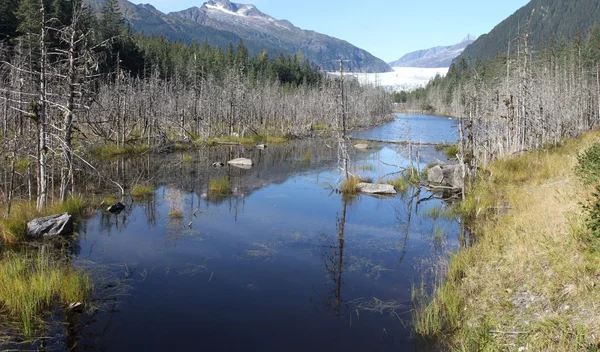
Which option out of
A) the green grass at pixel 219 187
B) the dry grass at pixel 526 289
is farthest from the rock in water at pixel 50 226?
the dry grass at pixel 526 289

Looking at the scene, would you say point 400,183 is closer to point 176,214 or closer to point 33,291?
point 176,214

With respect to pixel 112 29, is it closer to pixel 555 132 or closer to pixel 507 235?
pixel 555 132

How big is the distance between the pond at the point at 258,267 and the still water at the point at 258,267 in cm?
4

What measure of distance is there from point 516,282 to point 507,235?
9.71 ft

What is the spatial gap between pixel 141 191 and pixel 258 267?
445 inches

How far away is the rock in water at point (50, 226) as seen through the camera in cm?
1410

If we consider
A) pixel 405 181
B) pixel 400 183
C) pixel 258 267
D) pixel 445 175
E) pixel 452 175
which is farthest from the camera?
pixel 405 181

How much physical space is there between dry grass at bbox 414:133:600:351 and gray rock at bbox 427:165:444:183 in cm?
1171

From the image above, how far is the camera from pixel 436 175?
26609 mm

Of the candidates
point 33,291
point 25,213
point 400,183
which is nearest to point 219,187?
point 400,183

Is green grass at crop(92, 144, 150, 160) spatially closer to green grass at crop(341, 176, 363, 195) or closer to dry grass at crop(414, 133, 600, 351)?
green grass at crop(341, 176, 363, 195)

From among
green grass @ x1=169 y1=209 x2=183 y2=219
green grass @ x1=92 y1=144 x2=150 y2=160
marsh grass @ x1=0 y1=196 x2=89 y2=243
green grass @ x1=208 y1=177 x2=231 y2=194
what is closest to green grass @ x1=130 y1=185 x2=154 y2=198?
green grass @ x1=208 y1=177 x2=231 y2=194

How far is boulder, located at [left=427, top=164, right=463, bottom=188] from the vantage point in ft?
81.4

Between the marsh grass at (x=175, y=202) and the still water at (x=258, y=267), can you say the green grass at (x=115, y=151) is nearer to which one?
the still water at (x=258, y=267)
